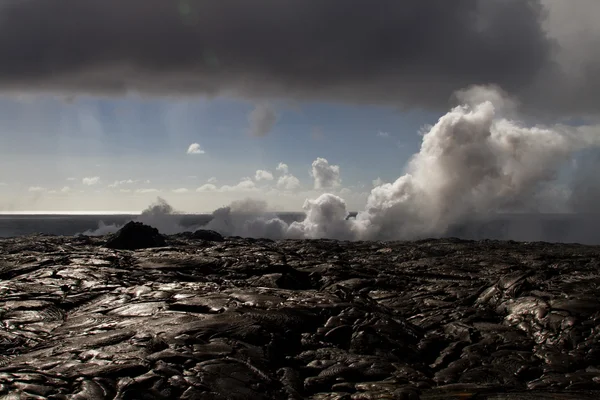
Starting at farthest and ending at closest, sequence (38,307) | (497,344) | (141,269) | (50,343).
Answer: (141,269), (38,307), (497,344), (50,343)

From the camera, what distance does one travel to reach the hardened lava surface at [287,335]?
413 inches

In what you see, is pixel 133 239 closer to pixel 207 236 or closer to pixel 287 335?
pixel 207 236

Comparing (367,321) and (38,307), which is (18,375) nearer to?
(38,307)

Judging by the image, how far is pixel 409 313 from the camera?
18516mm

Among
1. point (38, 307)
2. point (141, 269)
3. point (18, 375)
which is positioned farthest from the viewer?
point (141, 269)

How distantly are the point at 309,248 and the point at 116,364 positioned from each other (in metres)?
28.4

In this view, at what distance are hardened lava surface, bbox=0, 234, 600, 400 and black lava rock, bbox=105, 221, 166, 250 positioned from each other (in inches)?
500

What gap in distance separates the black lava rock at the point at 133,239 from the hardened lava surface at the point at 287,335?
1269 cm

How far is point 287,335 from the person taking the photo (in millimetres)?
13531

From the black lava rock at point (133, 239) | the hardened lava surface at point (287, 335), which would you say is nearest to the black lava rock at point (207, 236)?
the black lava rock at point (133, 239)

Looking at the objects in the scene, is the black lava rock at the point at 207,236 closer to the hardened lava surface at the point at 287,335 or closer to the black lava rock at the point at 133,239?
the black lava rock at the point at 133,239

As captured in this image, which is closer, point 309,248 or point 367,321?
point 367,321

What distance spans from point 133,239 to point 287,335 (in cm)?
2691

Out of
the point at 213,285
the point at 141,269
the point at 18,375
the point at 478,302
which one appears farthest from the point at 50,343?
the point at 478,302
